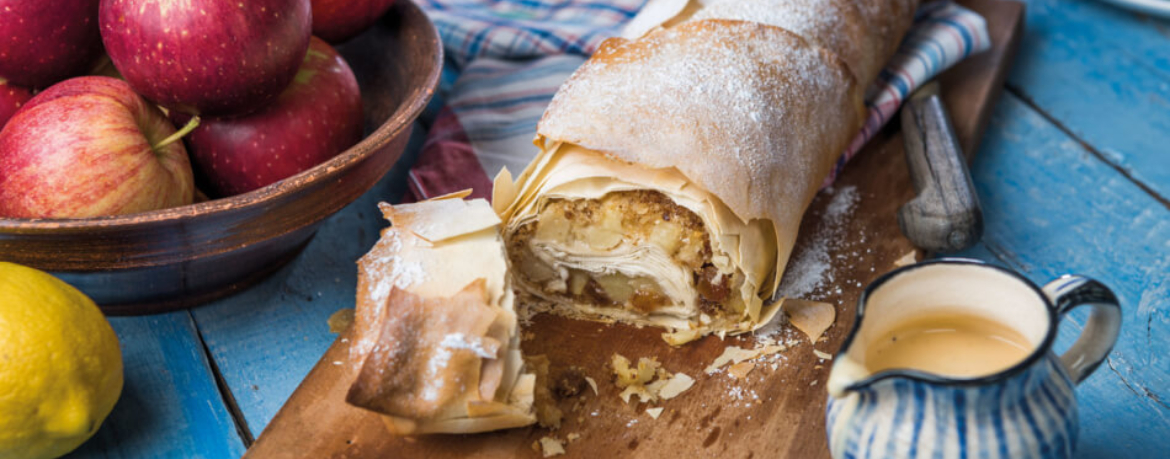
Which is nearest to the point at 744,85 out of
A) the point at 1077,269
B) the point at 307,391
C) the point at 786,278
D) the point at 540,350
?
the point at 786,278

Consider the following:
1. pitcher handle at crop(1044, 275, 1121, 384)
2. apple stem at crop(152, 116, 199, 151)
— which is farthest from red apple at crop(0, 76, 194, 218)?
pitcher handle at crop(1044, 275, 1121, 384)

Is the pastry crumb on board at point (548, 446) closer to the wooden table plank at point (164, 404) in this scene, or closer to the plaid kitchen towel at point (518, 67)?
the wooden table plank at point (164, 404)

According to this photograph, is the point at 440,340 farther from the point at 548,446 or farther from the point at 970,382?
the point at 970,382

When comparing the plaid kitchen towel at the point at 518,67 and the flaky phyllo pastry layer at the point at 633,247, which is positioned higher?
the flaky phyllo pastry layer at the point at 633,247

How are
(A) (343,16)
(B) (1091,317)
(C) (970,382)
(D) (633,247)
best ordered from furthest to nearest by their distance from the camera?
1. (A) (343,16)
2. (D) (633,247)
3. (B) (1091,317)
4. (C) (970,382)

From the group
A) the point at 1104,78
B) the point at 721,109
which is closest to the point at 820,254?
the point at 721,109

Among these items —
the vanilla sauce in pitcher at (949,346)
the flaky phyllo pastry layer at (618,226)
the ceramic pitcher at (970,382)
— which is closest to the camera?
the ceramic pitcher at (970,382)

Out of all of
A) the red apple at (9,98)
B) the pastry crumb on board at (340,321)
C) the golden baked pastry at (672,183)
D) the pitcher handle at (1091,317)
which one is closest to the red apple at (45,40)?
the red apple at (9,98)
